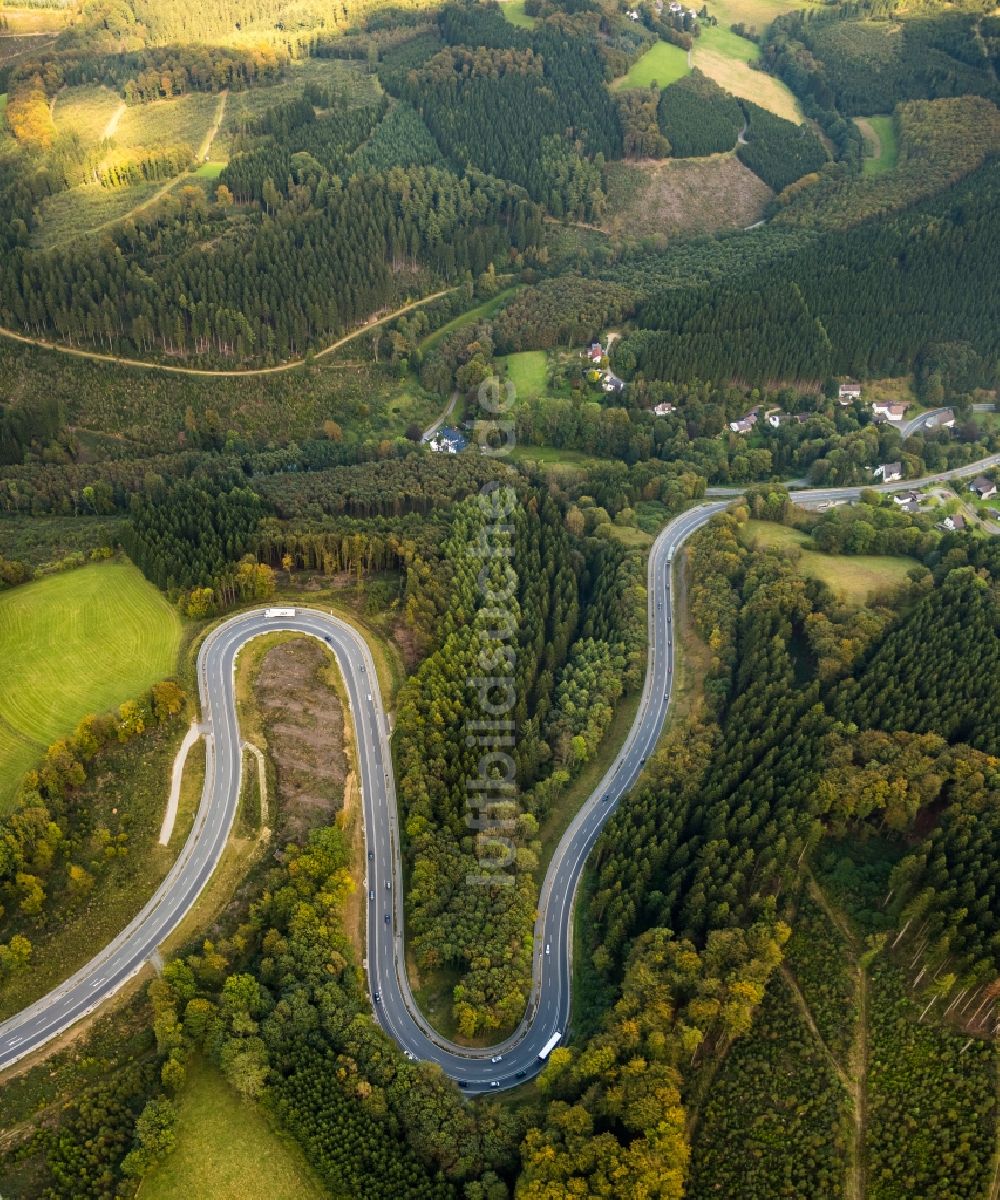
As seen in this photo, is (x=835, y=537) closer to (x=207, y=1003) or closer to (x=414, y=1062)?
→ (x=414, y=1062)

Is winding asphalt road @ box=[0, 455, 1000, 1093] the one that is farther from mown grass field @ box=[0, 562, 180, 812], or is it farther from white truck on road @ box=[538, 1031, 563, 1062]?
mown grass field @ box=[0, 562, 180, 812]

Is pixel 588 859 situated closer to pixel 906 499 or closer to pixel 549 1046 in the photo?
pixel 549 1046

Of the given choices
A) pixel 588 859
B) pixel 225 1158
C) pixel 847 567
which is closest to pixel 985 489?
pixel 847 567

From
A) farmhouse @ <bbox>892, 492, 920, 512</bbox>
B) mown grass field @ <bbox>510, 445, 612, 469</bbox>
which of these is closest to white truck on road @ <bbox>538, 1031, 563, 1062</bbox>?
mown grass field @ <bbox>510, 445, 612, 469</bbox>

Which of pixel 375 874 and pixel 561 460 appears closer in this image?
pixel 375 874

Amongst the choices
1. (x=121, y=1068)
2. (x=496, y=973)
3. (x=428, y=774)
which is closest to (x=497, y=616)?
(x=428, y=774)

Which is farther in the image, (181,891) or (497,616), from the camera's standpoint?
(497,616)

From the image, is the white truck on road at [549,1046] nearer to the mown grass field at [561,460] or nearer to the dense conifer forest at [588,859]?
the dense conifer forest at [588,859]
